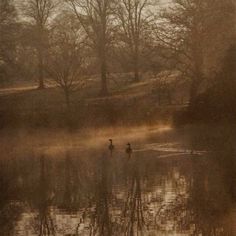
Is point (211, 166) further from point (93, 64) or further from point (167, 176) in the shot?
point (93, 64)

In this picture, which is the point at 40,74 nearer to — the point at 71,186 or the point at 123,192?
the point at 71,186

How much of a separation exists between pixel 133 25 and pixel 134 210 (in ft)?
150

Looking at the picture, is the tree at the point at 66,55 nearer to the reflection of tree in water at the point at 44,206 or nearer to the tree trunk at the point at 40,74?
the tree trunk at the point at 40,74

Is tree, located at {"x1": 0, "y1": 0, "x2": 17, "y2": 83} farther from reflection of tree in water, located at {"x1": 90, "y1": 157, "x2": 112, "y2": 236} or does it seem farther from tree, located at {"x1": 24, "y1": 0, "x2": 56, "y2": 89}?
reflection of tree in water, located at {"x1": 90, "y1": 157, "x2": 112, "y2": 236}

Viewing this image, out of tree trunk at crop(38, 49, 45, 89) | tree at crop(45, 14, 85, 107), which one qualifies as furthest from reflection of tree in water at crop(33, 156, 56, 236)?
tree trunk at crop(38, 49, 45, 89)

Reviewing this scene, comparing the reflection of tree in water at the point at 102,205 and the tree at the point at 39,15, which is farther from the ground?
the tree at the point at 39,15

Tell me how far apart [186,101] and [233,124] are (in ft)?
30.8

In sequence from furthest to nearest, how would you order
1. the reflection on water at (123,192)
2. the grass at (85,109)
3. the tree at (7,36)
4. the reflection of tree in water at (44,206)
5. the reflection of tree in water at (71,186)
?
the tree at (7,36) → the grass at (85,109) → the reflection of tree in water at (71,186) → the reflection of tree in water at (44,206) → the reflection on water at (123,192)

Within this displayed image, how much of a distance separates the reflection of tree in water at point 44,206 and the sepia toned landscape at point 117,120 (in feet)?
0.16

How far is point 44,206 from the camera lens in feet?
69.2

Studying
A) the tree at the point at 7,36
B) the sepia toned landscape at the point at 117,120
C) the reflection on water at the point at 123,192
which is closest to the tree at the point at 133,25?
the sepia toned landscape at the point at 117,120

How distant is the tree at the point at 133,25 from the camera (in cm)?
5966

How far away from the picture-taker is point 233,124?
1547 inches

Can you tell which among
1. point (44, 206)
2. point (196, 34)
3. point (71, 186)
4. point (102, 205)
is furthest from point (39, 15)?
point (102, 205)
